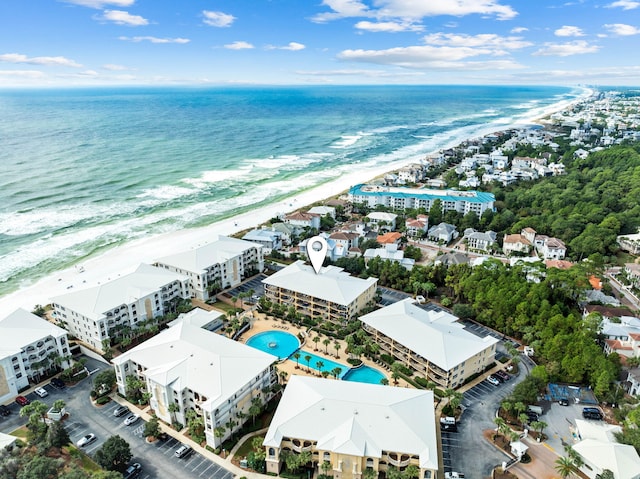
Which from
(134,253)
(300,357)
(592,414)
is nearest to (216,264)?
(300,357)

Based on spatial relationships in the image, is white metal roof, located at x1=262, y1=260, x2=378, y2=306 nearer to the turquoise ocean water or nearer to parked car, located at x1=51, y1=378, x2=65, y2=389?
parked car, located at x1=51, y1=378, x2=65, y2=389

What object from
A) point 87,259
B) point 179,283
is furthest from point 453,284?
point 87,259

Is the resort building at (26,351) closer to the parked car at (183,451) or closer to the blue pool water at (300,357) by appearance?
the parked car at (183,451)

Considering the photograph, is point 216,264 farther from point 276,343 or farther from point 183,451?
point 183,451

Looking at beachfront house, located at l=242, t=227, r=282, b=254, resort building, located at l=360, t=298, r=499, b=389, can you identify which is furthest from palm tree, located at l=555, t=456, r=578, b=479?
beachfront house, located at l=242, t=227, r=282, b=254

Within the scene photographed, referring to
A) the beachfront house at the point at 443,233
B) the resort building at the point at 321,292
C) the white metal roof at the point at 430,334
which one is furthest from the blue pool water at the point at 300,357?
the beachfront house at the point at 443,233

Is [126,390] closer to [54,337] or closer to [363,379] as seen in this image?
[54,337]

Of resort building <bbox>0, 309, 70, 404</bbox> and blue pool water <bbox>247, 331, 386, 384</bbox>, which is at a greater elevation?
resort building <bbox>0, 309, 70, 404</bbox>
